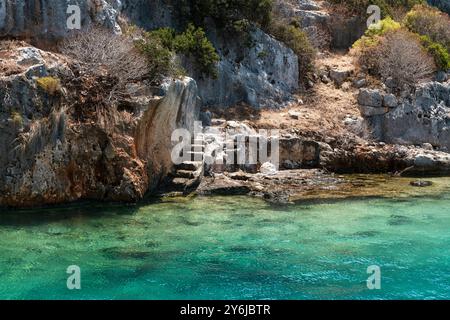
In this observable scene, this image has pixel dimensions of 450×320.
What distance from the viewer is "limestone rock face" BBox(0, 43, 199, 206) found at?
13.9 m

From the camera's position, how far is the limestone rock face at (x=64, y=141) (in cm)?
1390

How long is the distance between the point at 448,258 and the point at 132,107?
30.6 feet

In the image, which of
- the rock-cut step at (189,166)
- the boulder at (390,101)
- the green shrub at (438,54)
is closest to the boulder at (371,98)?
the boulder at (390,101)

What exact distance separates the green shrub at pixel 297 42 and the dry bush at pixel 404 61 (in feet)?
11.0

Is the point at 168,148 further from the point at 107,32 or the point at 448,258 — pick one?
the point at 448,258

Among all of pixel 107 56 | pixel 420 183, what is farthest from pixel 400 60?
pixel 107 56

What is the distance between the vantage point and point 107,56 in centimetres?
1592

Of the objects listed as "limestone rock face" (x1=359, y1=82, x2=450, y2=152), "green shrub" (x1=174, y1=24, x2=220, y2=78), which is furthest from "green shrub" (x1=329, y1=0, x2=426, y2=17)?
"green shrub" (x1=174, y1=24, x2=220, y2=78)

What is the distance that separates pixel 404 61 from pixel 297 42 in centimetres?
513

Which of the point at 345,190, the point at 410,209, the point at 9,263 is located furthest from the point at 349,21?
the point at 9,263

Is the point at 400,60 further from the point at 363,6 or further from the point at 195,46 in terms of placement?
the point at 195,46

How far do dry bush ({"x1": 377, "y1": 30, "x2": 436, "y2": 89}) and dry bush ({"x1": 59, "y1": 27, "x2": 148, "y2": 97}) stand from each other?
13356 mm

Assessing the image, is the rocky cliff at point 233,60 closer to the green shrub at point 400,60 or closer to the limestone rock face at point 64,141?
the limestone rock face at point 64,141

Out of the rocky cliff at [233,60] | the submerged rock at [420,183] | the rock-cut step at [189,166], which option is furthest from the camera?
the submerged rock at [420,183]
